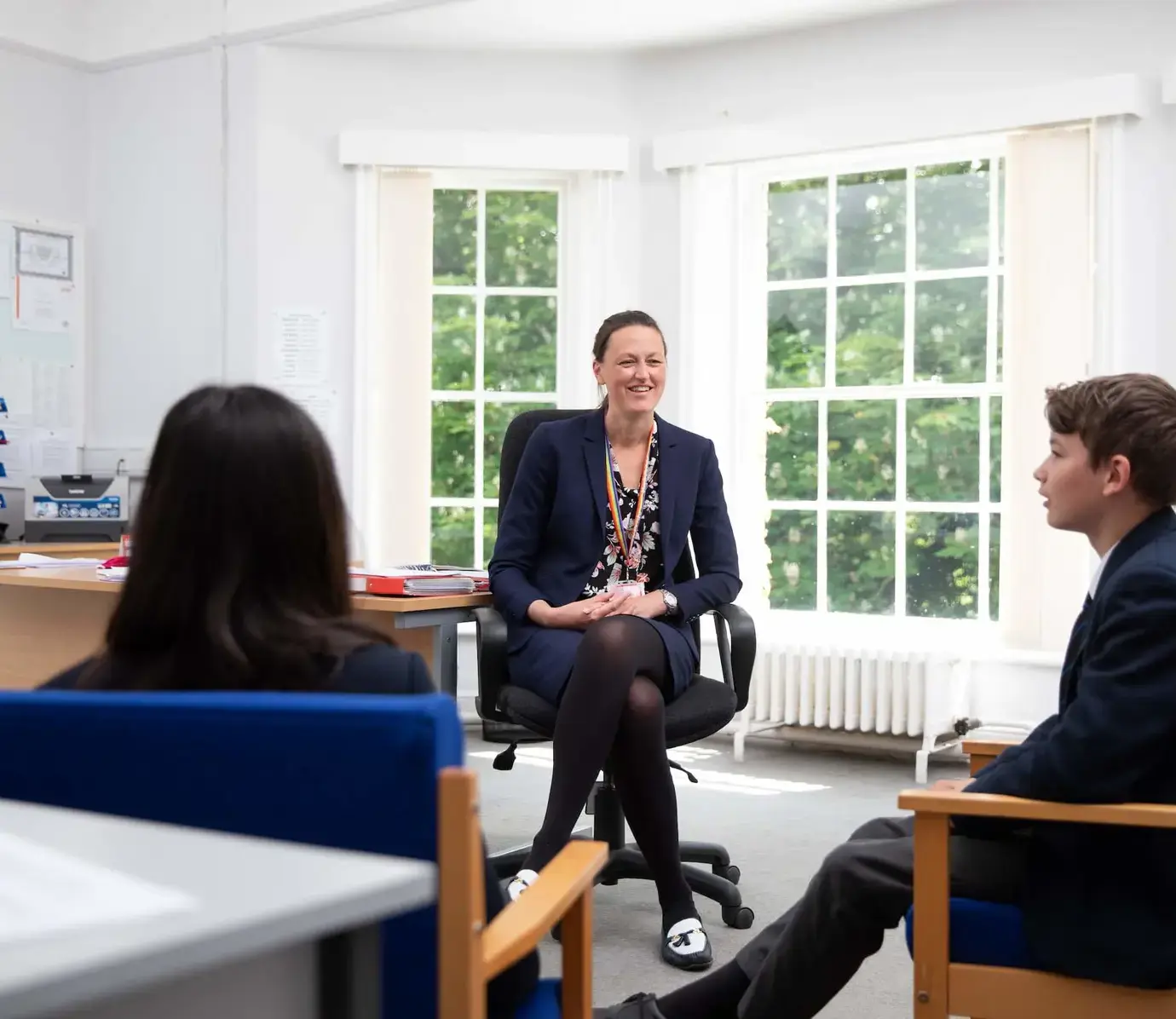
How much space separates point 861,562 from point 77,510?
3.10 m

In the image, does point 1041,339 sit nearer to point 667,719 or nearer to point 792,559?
point 792,559

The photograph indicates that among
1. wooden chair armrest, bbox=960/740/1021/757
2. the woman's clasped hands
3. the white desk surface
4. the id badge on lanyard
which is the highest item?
the id badge on lanyard

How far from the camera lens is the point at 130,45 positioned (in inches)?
224

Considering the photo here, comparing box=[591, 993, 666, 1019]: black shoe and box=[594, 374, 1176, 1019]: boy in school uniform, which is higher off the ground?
box=[594, 374, 1176, 1019]: boy in school uniform

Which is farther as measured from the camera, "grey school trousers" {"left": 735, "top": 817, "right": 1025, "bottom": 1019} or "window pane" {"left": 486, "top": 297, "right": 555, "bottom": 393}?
"window pane" {"left": 486, "top": 297, "right": 555, "bottom": 393}

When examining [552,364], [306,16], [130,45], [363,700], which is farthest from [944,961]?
[130,45]

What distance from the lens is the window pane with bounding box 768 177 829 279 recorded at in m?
5.24

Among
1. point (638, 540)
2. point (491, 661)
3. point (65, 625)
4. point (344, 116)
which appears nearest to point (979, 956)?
point (491, 661)

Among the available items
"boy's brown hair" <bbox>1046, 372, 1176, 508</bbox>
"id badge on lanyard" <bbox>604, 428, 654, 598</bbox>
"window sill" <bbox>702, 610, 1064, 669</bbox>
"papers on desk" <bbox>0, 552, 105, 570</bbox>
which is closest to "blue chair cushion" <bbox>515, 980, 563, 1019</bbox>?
"boy's brown hair" <bbox>1046, 372, 1176, 508</bbox>

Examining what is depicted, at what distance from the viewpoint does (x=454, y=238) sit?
5574mm

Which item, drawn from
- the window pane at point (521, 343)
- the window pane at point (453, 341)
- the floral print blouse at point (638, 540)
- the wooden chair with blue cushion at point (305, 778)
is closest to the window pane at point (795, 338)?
the window pane at point (521, 343)

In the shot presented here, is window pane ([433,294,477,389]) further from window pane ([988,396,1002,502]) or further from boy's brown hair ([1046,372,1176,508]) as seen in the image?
boy's brown hair ([1046,372,1176,508])

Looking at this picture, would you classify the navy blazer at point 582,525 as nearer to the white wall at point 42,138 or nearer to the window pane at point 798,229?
the window pane at point 798,229

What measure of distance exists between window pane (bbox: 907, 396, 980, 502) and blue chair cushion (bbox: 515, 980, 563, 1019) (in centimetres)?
387
